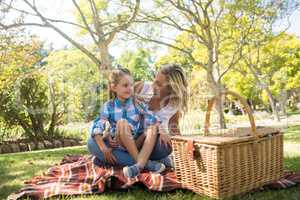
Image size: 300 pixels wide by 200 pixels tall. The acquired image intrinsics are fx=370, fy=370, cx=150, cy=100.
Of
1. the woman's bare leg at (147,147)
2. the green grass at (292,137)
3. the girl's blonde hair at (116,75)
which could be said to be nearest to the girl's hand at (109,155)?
the woman's bare leg at (147,147)

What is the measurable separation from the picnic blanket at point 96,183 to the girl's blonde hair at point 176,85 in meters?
0.63

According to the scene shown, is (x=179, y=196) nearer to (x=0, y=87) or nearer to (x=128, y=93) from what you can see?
(x=128, y=93)

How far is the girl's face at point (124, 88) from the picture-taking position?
3.05 m

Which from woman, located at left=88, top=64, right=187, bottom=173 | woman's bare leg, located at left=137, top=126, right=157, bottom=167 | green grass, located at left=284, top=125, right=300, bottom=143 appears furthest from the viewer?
green grass, located at left=284, top=125, right=300, bottom=143

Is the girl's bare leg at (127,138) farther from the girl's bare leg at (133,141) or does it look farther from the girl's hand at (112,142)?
the girl's hand at (112,142)

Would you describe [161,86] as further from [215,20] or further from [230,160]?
[215,20]

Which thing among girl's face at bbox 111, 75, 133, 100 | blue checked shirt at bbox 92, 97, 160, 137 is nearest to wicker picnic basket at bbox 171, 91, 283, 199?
blue checked shirt at bbox 92, 97, 160, 137

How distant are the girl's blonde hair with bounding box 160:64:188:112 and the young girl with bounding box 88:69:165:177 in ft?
0.91

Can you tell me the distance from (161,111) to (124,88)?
39 centimetres

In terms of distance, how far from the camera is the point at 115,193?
98.5 inches

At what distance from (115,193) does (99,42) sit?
14.2ft

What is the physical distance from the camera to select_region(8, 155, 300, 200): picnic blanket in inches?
96.9

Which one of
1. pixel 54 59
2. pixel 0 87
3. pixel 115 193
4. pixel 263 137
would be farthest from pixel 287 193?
pixel 54 59

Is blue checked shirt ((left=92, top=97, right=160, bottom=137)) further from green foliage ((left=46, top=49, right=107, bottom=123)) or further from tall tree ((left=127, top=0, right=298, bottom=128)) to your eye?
green foliage ((left=46, top=49, right=107, bottom=123))
